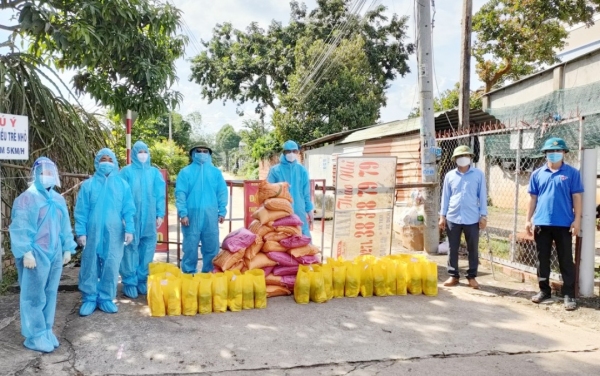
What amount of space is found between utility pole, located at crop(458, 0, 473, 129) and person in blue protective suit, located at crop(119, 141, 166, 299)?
6.94 metres

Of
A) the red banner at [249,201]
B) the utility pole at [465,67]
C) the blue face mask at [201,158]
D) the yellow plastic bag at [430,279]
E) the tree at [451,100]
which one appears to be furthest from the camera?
the tree at [451,100]

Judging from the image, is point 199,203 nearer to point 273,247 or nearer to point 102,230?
point 273,247

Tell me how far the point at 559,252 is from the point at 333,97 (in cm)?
1706

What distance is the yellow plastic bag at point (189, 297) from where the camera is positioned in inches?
161

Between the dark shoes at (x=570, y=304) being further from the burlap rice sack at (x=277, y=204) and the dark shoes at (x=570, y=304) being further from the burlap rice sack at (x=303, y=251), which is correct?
the burlap rice sack at (x=277, y=204)

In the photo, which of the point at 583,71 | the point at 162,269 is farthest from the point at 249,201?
the point at 583,71

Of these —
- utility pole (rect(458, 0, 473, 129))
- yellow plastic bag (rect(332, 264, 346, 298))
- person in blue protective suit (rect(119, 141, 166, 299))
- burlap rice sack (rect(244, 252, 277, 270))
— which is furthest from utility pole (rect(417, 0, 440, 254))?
person in blue protective suit (rect(119, 141, 166, 299))

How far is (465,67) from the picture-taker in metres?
9.49

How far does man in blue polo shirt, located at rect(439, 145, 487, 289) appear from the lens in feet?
16.5

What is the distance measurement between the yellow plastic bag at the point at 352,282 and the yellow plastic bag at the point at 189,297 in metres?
1.60

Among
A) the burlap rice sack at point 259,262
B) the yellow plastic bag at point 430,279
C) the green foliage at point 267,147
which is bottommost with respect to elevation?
the yellow plastic bag at point 430,279

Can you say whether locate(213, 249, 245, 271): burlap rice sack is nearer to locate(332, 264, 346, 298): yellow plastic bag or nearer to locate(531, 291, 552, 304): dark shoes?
locate(332, 264, 346, 298): yellow plastic bag

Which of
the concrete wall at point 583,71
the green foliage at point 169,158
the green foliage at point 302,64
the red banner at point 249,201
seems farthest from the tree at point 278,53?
the red banner at point 249,201

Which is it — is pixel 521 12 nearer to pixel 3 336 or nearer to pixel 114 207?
pixel 114 207
